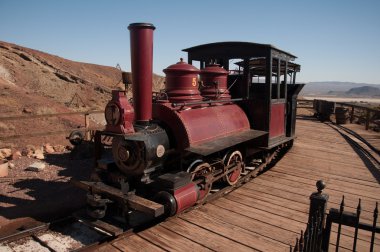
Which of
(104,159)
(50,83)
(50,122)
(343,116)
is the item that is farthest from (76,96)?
(104,159)

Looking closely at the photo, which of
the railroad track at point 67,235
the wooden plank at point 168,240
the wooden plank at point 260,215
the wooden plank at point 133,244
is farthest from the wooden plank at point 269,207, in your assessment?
the wooden plank at point 133,244

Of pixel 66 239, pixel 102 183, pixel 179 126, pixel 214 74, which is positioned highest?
pixel 214 74

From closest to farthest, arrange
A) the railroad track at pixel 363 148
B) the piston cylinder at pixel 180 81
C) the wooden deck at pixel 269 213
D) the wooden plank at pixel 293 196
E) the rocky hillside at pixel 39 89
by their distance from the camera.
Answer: the wooden deck at pixel 269 213, the wooden plank at pixel 293 196, the piston cylinder at pixel 180 81, the railroad track at pixel 363 148, the rocky hillside at pixel 39 89

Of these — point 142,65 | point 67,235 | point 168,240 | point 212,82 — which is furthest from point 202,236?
point 212,82

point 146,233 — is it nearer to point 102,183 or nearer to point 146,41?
point 102,183

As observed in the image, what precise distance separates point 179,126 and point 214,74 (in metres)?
2.23

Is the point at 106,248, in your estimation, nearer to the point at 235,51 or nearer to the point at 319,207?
the point at 319,207

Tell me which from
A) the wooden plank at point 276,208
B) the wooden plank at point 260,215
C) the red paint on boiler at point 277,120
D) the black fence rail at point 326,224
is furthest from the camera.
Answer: the red paint on boiler at point 277,120

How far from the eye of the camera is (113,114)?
15.4 ft

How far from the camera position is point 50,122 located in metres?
15.4

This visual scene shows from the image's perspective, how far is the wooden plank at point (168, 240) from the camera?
400 centimetres

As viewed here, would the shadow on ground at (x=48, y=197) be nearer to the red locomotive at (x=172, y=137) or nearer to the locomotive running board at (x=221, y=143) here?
the red locomotive at (x=172, y=137)

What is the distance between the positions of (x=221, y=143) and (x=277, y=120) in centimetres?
287

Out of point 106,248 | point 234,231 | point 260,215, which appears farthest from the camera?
point 260,215
